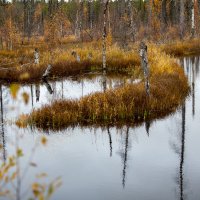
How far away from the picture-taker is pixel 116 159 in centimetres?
975

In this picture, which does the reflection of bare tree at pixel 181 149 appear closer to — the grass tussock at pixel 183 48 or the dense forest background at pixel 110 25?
the dense forest background at pixel 110 25

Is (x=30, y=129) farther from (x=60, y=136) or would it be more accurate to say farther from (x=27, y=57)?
(x=27, y=57)

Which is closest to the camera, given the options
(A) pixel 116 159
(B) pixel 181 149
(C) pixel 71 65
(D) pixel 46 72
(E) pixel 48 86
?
(A) pixel 116 159

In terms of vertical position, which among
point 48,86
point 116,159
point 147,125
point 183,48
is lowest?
point 116,159

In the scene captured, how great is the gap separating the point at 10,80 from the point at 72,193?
14355 millimetres

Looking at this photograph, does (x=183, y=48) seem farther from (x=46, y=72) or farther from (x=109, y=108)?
(x=109, y=108)

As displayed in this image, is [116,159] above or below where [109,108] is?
below

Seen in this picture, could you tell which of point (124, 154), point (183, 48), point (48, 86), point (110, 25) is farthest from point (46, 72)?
point (110, 25)

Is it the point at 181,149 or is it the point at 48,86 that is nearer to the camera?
the point at 181,149

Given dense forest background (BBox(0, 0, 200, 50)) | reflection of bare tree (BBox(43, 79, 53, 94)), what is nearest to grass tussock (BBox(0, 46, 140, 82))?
reflection of bare tree (BBox(43, 79, 53, 94))

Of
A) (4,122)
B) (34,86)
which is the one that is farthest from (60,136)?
(34,86)

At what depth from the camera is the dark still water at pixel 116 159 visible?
7949mm

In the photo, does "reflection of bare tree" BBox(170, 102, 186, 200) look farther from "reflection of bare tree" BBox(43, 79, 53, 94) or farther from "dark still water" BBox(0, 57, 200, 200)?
"reflection of bare tree" BBox(43, 79, 53, 94)

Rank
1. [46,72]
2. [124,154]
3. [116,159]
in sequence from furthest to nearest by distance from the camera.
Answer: [46,72] < [124,154] < [116,159]
